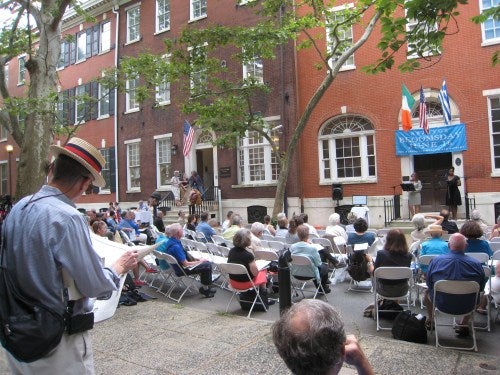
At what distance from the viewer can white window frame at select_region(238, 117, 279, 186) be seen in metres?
18.8

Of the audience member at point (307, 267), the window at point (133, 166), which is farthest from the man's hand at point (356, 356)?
the window at point (133, 166)

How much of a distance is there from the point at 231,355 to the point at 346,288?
3.57 metres

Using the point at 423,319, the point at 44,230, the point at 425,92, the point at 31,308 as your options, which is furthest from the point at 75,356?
the point at 425,92

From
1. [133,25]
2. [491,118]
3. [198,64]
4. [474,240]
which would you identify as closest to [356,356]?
[474,240]

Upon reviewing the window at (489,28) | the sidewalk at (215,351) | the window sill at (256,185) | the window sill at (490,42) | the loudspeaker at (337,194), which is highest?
the window at (489,28)

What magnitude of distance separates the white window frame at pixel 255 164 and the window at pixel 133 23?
30.4 ft

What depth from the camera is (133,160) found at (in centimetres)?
2392

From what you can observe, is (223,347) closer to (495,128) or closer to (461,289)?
(461,289)

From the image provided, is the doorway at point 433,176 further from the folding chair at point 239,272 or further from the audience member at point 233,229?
the folding chair at point 239,272

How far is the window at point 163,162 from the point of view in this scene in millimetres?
22219

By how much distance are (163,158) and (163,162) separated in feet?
0.67

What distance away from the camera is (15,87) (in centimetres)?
3136

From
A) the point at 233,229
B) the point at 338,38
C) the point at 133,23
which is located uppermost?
the point at 133,23

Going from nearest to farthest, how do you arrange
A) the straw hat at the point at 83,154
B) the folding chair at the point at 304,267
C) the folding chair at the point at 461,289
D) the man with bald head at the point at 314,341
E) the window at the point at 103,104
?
the man with bald head at the point at 314,341, the straw hat at the point at 83,154, the folding chair at the point at 461,289, the folding chair at the point at 304,267, the window at the point at 103,104
